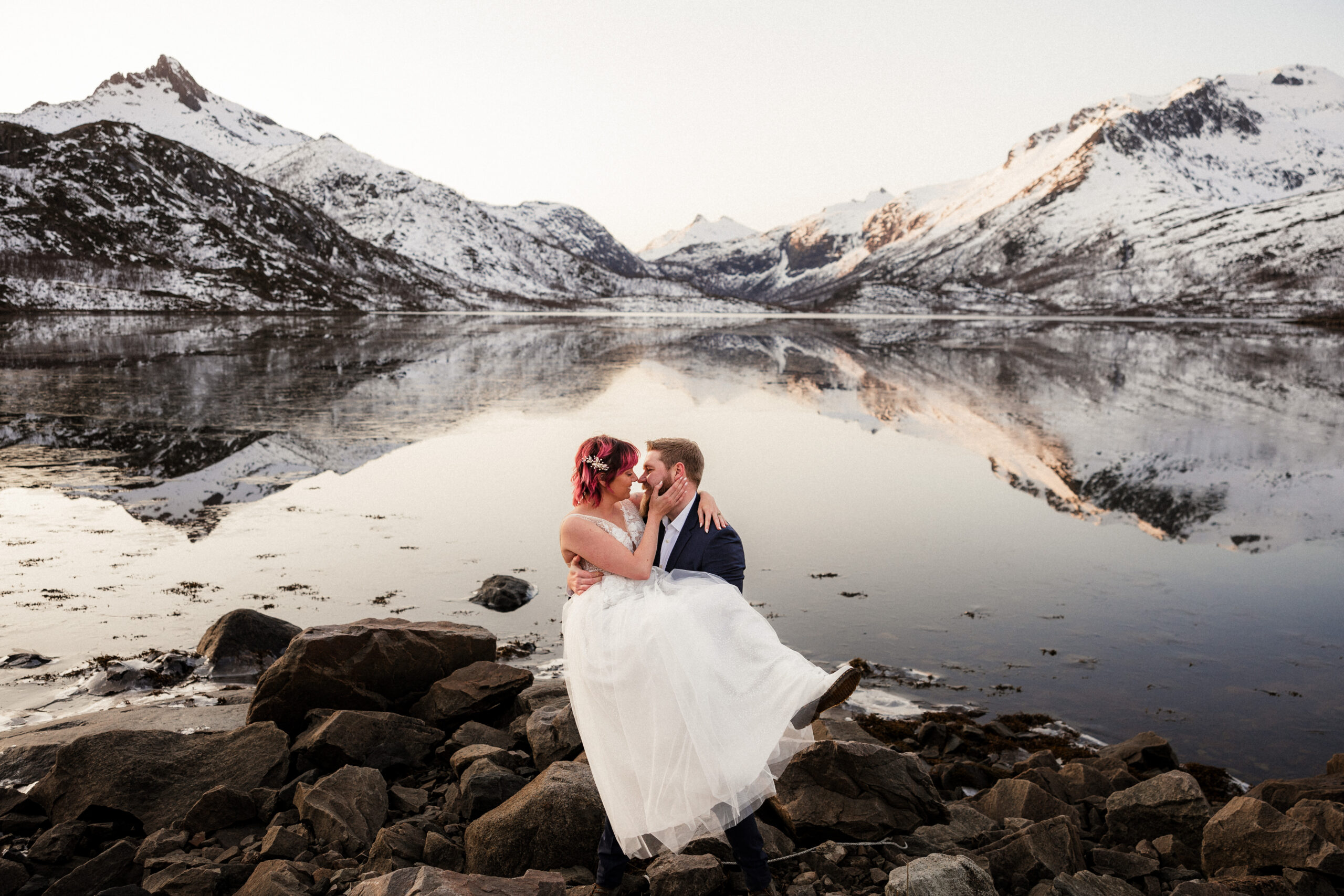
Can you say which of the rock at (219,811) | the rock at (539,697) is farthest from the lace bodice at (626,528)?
the rock at (539,697)

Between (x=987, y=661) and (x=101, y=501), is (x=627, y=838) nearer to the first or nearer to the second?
(x=987, y=661)

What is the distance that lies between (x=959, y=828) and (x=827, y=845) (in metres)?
1.08

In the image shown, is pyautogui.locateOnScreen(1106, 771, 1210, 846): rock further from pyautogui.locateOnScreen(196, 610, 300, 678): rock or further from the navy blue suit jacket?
pyautogui.locateOnScreen(196, 610, 300, 678): rock

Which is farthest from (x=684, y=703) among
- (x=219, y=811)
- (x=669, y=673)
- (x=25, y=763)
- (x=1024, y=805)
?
(x=25, y=763)

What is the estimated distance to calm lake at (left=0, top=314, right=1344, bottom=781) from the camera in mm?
9906

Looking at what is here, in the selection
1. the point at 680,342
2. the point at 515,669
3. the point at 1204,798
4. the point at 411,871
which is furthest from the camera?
the point at 680,342

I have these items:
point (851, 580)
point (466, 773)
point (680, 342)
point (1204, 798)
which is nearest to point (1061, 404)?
point (851, 580)

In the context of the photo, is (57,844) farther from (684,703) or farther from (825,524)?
(825,524)

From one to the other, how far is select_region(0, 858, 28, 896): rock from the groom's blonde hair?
475 centimetres

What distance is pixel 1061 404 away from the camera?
32.5 metres

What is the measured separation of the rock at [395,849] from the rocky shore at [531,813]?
0.06 feet

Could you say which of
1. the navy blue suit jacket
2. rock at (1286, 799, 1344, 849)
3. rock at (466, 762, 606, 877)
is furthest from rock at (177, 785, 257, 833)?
rock at (1286, 799, 1344, 849)

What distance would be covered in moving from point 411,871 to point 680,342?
72824mm

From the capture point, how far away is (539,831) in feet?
19.5
